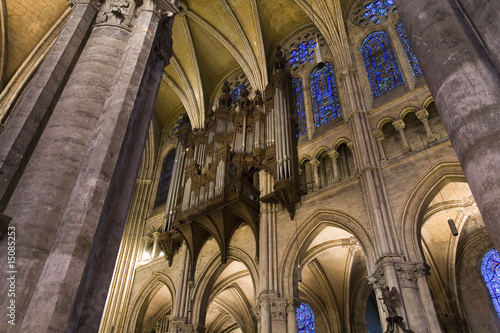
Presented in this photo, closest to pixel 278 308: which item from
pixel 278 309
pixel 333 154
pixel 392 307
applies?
pixel 278 309

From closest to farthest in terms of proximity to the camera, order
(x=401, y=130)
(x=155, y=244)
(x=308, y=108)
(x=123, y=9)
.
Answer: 1. (x=123, y=9)
2. (x=401, y=130)
3. (x=308, y=108)
4. (x=155, y=244)

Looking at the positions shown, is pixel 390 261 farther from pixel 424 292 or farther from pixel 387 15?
pixel 387 15

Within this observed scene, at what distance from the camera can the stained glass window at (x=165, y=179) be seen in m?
17.1

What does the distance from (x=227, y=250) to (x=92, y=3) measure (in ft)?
27.5

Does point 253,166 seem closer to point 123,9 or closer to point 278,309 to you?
point 278,309

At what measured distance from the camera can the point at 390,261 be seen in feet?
27.2

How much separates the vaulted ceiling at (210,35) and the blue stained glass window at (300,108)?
4.27 ft

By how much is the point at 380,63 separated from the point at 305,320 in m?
9.21

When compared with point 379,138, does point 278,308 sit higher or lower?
lower

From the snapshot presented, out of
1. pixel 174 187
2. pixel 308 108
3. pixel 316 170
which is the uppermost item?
pixel 308 108

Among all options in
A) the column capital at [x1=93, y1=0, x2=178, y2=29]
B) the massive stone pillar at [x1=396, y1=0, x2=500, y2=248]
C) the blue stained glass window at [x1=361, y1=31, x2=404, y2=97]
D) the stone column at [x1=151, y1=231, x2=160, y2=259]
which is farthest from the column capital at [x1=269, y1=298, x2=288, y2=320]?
the massive stone pillar at [x1=396, y1=0, x2=500, y2=248]

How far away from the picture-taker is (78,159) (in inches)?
167

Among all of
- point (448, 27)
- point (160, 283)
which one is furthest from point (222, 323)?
point (448, 27)

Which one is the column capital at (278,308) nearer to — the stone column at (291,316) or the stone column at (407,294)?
the stone column at (291,316)
